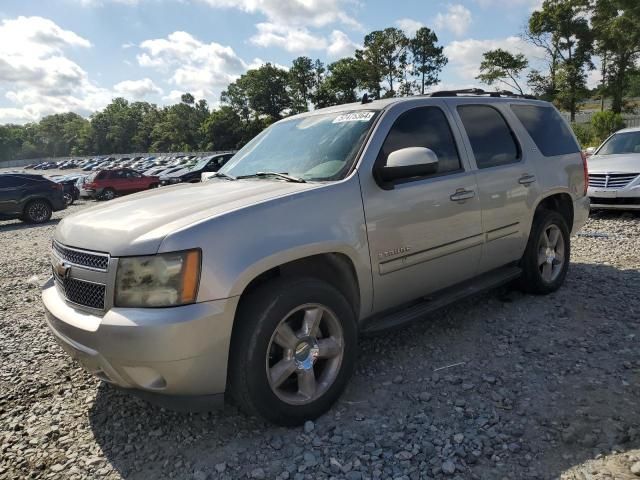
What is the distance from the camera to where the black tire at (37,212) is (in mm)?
15164

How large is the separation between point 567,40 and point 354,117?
41112 mm

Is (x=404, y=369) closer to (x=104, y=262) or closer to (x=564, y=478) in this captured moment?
(x=564, y=478)

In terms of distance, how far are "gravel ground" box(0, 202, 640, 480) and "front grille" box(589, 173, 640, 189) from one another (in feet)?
16.2

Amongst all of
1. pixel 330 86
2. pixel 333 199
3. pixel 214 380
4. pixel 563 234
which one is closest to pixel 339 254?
pixel 333 199

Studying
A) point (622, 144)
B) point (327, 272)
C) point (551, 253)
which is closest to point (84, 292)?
point (327, 272)

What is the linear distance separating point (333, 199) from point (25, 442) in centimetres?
232

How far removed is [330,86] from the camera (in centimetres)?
7181

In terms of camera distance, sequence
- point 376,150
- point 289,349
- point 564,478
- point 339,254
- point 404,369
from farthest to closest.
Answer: point 404,369 → point 376,150 → point 339,254 → point 289,349 → point 564,478

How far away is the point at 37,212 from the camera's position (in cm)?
1542

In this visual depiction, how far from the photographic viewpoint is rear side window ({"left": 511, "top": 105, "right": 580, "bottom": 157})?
4586 mm

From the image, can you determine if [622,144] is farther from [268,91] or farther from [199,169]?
[268,91]

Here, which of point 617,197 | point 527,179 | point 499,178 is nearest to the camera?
point 499,178

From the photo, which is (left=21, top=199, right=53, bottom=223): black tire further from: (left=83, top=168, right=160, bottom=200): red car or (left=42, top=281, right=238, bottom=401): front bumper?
(left=42, top=281, right=238, bottom=401): front bumper

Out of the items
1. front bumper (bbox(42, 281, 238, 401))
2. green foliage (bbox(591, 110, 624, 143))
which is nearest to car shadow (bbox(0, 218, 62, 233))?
front bumper (bbox(42, 281, 238, 401))
